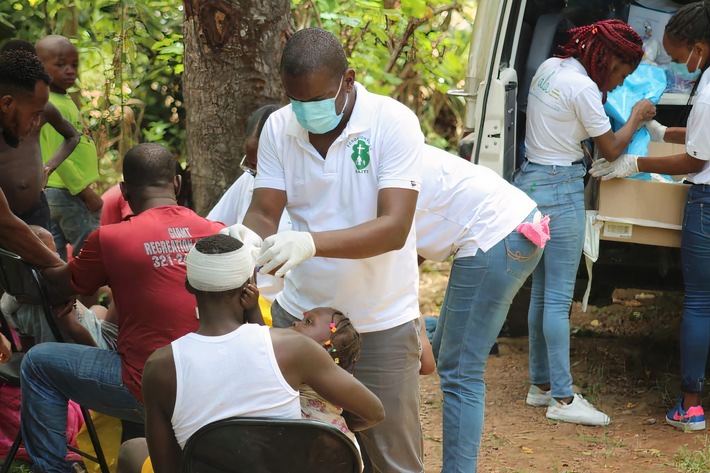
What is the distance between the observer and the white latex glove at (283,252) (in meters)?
2.49

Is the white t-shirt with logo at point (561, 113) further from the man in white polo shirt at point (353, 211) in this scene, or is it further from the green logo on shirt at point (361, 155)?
the green logo on shirt at point (361, 155)

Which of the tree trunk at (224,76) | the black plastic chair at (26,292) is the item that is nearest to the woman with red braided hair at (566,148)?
the tree trunk at (224,76)

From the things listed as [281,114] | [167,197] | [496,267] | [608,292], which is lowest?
[608,292]

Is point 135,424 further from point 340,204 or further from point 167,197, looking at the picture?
point 340,204

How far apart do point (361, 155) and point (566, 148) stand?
81.3 inches

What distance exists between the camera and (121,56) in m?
6.13

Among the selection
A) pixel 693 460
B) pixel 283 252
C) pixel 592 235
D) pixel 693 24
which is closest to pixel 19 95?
pixel 283 252

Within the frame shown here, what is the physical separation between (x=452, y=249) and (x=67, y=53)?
3.18 meters

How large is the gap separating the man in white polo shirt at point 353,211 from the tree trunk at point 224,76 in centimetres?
154

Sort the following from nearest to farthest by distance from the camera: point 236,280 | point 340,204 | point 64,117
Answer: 1. point 236,280
2. point 340,204
3. point 64,117

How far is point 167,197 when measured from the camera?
3398mm

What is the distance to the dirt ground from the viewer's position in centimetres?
430

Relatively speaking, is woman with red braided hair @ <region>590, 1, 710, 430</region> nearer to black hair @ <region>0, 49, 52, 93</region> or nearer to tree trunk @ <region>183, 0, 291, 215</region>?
tree trunk @ <region>183, 0, 291, 215</region>

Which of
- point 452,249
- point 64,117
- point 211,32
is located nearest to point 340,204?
point 452,249
